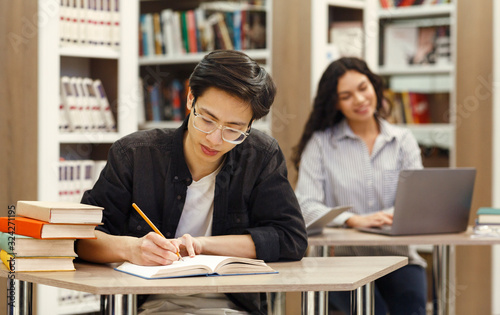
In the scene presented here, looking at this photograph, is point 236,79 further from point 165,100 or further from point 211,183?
point 165,100

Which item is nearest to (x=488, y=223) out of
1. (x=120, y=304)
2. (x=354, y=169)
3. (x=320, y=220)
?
(x=354, y=169)

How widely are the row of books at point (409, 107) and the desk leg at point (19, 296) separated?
3044 mm

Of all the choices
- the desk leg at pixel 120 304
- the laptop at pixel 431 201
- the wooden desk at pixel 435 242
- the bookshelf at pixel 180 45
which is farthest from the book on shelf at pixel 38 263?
the bookshelf at pixel 180 45

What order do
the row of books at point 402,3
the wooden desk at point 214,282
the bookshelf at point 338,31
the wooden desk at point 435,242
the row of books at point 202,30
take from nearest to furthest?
the wooden desk at point 214,282, the wooden desk at point 435,242, the bookshelf at point 338,31, the row of books at point 202,30, the row of books at point 402,3

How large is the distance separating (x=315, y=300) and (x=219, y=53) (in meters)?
0.70

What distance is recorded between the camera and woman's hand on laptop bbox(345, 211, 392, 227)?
2660 mm

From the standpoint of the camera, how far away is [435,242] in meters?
2.45

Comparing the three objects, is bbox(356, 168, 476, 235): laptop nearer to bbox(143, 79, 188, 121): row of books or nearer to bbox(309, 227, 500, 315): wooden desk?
bbox(309, 227, 500, 315): wooden desk

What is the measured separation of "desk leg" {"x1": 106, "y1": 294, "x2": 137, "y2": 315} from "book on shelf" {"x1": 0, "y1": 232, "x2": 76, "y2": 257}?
24 centimetres

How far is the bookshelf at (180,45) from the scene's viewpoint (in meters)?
4.12

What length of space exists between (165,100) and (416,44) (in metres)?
1.67

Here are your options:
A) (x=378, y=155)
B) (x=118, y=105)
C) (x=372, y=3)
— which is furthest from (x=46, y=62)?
(x=372, y=3)

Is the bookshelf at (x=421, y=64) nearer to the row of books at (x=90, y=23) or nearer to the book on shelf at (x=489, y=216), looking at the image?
the book on shelf at (x=489, y=216)

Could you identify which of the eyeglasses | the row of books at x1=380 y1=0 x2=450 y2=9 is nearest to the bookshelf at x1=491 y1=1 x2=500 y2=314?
the row of books at x1=380 y1=0 x2=450 y2=9
